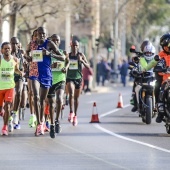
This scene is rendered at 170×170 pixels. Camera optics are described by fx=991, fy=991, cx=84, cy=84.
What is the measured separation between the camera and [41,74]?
59.0ft

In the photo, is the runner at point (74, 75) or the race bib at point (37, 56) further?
the runner at point (74, 75)

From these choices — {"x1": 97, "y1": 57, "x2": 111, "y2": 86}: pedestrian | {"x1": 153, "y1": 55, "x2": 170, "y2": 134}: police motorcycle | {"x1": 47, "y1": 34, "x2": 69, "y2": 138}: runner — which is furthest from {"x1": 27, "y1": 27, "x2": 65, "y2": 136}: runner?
{"x1": 97, "y1": 57, "x2": 111, "y2": 86}: pedestrian

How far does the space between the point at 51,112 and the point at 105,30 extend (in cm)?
7223

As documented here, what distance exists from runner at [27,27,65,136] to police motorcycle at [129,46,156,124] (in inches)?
182

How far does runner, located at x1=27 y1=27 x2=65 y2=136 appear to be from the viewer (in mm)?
17797

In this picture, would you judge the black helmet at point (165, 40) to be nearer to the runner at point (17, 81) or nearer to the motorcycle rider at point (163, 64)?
the motorcycle rider at point (163, 64)

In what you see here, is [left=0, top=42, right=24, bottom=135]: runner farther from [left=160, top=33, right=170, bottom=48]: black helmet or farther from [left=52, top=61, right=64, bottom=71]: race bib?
[left=160, top=33, right=170, bottom=48]: black helmet

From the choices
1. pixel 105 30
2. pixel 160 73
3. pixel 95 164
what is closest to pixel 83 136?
pixel 160 73

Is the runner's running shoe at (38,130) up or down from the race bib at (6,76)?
down

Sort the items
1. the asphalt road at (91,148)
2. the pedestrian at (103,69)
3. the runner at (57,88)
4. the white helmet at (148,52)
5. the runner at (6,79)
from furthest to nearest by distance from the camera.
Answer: the pedestrian at (103,69)
the white helmet at (148,52)
the runner at (6,79)
the runner at (57,88)
the asphalt road at (91,148)

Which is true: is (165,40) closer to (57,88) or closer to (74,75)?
(57,88)

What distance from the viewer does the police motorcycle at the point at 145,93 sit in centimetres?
2217

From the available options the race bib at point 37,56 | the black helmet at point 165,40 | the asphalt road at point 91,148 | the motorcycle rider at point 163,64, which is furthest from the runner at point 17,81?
the black helmet at point 165,40

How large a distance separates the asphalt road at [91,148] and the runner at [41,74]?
45 centimetres
